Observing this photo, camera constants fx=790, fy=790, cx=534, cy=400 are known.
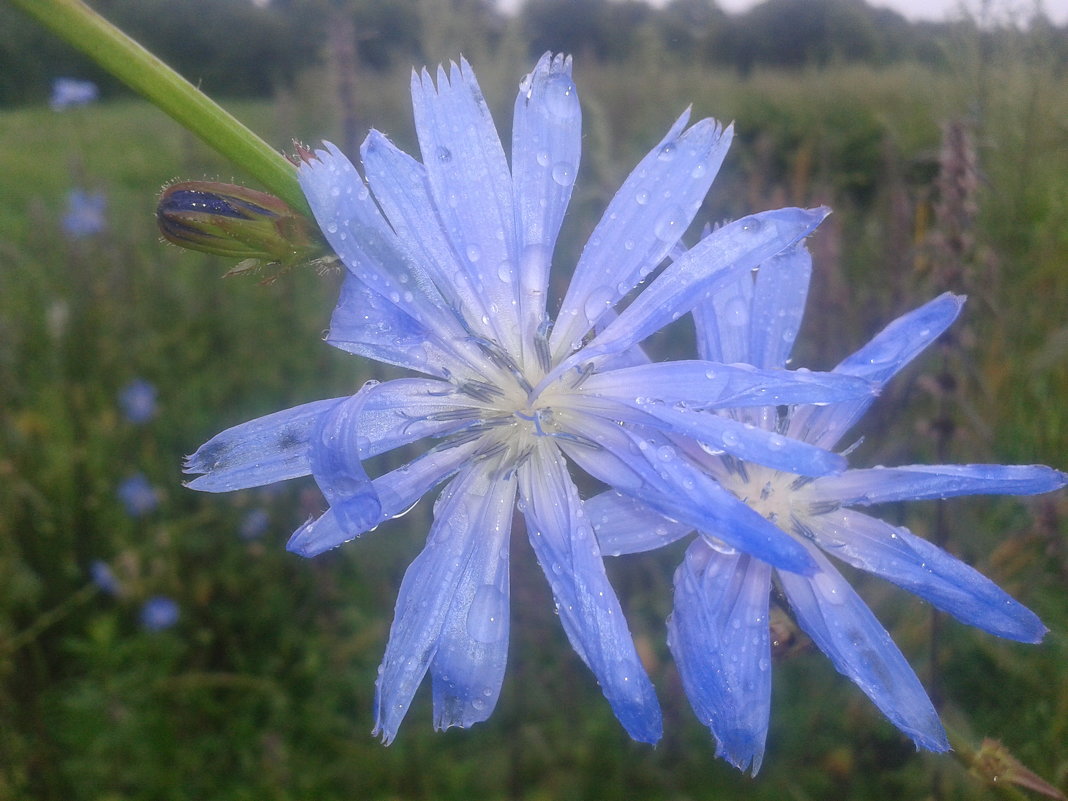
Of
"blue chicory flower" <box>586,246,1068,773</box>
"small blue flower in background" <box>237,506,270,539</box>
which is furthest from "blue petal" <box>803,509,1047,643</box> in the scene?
"small blue flower in background" <box>237,506,270,539</box>

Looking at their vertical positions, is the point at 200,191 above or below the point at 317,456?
above

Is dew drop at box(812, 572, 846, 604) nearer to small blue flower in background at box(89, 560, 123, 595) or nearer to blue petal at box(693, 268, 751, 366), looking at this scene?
blue petal at box(693, 268, 751, 366)

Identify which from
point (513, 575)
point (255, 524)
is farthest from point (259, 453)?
point (255, 524)

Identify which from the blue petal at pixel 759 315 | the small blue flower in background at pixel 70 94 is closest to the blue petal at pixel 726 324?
the blue petal at pixel 759 315

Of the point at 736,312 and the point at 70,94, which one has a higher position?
the point at 736,312

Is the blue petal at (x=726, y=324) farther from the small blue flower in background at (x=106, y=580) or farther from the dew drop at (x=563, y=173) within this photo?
the small blue flower in background at (x=106, y=580)

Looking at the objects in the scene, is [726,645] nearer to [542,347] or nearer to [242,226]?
[542,347]

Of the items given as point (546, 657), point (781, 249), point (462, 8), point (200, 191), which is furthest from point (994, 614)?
point (462, 8)

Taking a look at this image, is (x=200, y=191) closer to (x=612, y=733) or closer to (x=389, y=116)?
(x=612, y=733)
